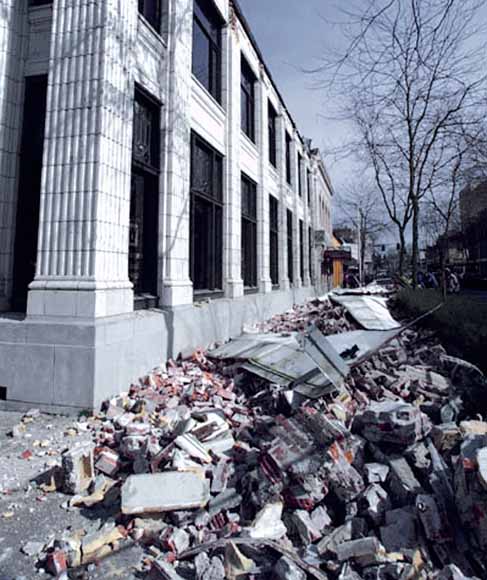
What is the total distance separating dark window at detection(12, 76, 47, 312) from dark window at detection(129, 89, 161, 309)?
1.51 m

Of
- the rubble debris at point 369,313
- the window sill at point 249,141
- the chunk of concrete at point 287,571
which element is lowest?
the chunk of concrete at point 287,571

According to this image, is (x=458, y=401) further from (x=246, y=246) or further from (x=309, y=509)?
(x=246, y=246)

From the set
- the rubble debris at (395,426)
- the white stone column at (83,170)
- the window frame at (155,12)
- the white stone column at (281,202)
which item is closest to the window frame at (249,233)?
the white stone column at (281,202)

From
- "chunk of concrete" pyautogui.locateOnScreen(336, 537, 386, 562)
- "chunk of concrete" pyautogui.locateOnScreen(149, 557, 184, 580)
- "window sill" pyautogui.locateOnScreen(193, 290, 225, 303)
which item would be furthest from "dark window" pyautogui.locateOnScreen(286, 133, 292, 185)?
"chunk of concrete" pyautogui.locateOnScreen(149, 557, 184, 580)

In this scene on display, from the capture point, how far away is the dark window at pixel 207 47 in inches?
392

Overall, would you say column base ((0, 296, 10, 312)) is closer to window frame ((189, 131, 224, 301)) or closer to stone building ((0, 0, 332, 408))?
stone building ((0, 0, 332, 408))

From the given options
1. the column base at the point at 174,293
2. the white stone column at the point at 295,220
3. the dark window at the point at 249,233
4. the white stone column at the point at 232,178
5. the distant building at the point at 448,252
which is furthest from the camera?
the distant building at the point at 448,252

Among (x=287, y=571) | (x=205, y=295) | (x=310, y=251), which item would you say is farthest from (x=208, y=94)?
(x=310, y=251)

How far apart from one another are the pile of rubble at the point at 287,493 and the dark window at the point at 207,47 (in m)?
8.96

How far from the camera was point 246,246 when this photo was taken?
1367 centimetres

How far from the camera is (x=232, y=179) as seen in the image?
36.3 ft

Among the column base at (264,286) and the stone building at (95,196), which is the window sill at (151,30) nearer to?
the stone building at (95,196)

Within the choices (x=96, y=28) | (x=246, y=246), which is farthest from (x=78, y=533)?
(x=246, y=246)

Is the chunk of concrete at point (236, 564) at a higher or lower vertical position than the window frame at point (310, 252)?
lower
